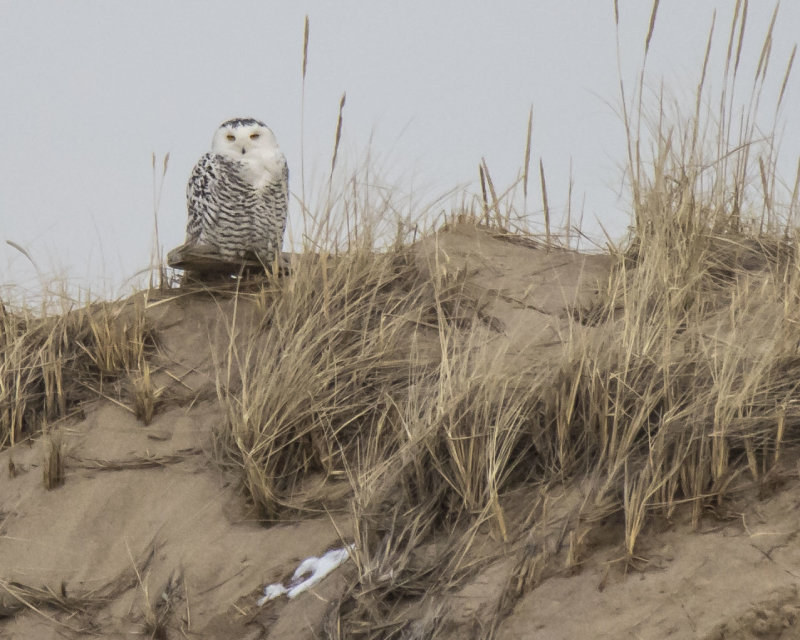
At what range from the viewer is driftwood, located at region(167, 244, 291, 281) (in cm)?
465

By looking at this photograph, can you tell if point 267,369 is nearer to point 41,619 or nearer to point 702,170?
point 41,619

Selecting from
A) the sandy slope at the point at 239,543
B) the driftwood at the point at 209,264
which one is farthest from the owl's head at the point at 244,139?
the sandy slope at the point at 239,543

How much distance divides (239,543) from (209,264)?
5.37ft

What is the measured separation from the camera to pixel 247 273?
4.76 meters

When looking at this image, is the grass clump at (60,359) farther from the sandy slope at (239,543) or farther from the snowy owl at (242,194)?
the snowy owl at (242,194)

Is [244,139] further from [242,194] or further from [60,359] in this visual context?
[60,359]

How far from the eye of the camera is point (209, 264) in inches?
185

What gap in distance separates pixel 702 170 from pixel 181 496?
2475 mm

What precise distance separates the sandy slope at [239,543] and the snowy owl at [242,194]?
1.03ft

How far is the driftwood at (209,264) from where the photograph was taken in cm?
465

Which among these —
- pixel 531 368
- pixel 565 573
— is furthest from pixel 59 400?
pixel 565 573

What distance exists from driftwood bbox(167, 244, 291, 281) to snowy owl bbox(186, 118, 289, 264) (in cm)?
3

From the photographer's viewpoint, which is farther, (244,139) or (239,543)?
(244,139)

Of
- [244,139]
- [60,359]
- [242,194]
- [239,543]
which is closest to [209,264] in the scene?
[242,194]
